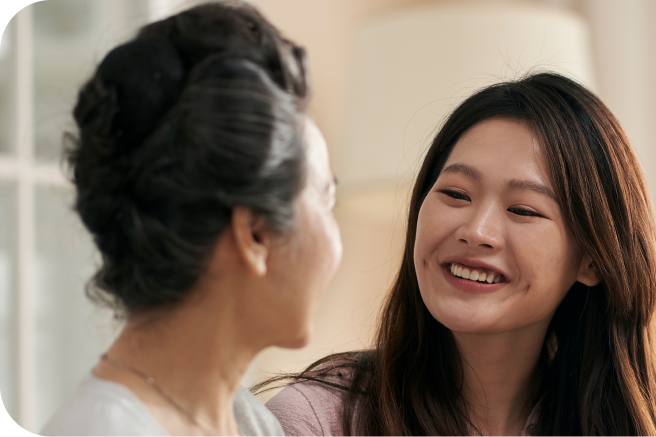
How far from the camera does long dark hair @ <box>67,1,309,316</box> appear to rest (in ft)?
2.21

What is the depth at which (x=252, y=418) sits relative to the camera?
3.16 ft

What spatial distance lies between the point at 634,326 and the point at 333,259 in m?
0.81

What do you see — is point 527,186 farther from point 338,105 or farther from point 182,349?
point 338,105

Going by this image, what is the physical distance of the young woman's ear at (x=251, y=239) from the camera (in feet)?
2.33

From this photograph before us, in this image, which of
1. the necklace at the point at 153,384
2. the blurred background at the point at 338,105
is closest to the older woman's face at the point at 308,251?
the necklace at the point at 153,384

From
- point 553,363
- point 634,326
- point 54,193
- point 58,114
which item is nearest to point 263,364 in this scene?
point 54,193

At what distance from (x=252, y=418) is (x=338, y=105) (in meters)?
1.83

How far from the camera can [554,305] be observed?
50.7 inches

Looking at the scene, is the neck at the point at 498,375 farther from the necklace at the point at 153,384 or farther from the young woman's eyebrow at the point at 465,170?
the necklace at the point at 153,384

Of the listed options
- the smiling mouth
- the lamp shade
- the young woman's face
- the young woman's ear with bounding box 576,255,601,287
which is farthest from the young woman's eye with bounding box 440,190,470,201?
the lamp shade

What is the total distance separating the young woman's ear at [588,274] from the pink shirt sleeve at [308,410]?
1.63 feet

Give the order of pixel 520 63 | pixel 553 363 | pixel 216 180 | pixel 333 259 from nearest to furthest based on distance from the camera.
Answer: pixel 216 180 < pixel 333 259 < pixel 553 363 < pixel 520 63

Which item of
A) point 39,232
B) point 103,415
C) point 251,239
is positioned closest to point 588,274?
point 251,239

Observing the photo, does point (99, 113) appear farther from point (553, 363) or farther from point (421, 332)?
point (553, 363)
